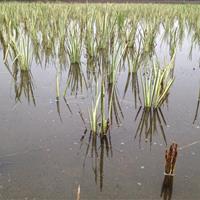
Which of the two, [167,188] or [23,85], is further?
[23,85]

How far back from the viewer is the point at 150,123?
2.93m

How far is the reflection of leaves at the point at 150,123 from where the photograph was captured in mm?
2751

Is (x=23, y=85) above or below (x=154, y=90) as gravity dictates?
below

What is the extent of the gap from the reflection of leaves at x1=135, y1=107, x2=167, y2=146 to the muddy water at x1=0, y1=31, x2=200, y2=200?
0.11 feet

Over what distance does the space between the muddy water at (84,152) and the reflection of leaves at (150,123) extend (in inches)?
1.3

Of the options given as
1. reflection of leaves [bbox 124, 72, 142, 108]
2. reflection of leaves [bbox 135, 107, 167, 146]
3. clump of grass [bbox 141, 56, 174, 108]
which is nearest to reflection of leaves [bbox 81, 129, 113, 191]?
reflection of leaves [bbox 135, 107, 167, 146]

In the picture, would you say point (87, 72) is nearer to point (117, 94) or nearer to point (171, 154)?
point (117, 94)

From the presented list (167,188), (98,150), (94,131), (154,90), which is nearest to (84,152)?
(98,150)

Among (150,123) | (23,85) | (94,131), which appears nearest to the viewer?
(94,131)

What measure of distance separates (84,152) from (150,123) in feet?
2.48

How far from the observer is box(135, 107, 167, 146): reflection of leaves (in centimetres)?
275

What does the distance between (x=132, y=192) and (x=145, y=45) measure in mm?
3596

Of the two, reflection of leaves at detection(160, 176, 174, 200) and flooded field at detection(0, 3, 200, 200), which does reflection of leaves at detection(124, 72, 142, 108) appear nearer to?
flooded field at detection(0, 3, 200, 200)

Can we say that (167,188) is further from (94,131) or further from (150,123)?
(150,123)
